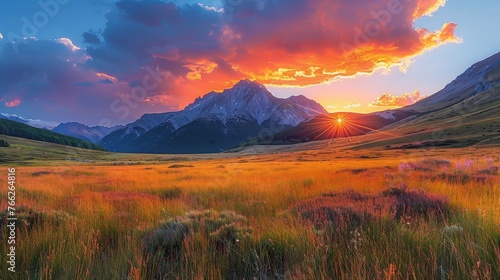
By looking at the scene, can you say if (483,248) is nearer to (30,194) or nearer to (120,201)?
(120,201)

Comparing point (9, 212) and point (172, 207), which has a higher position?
point (9, 212)

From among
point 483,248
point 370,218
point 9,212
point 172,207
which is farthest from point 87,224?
point 483,248

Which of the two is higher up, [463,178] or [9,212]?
[9,212]

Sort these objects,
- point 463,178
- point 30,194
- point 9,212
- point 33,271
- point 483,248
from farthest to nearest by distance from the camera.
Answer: point 463,178 → point 30,194 → point 9,212 → point 33,271 → point 483,248

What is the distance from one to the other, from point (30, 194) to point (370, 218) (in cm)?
1215

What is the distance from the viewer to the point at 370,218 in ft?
18.2

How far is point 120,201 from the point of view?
9.02 meters

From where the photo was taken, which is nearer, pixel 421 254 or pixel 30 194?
pixel 421 254

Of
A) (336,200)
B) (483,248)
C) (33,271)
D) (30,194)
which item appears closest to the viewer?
(483,248)

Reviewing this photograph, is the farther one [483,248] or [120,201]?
[120,201]

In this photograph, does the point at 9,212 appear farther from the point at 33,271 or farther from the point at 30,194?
the point at 30,194

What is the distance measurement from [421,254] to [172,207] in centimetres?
634

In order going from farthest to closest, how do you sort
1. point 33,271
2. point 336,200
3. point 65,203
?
1. point 65,203
2. point 336,200
3. point 33,271

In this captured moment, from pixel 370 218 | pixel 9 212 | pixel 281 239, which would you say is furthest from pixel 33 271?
pixel 370 218
